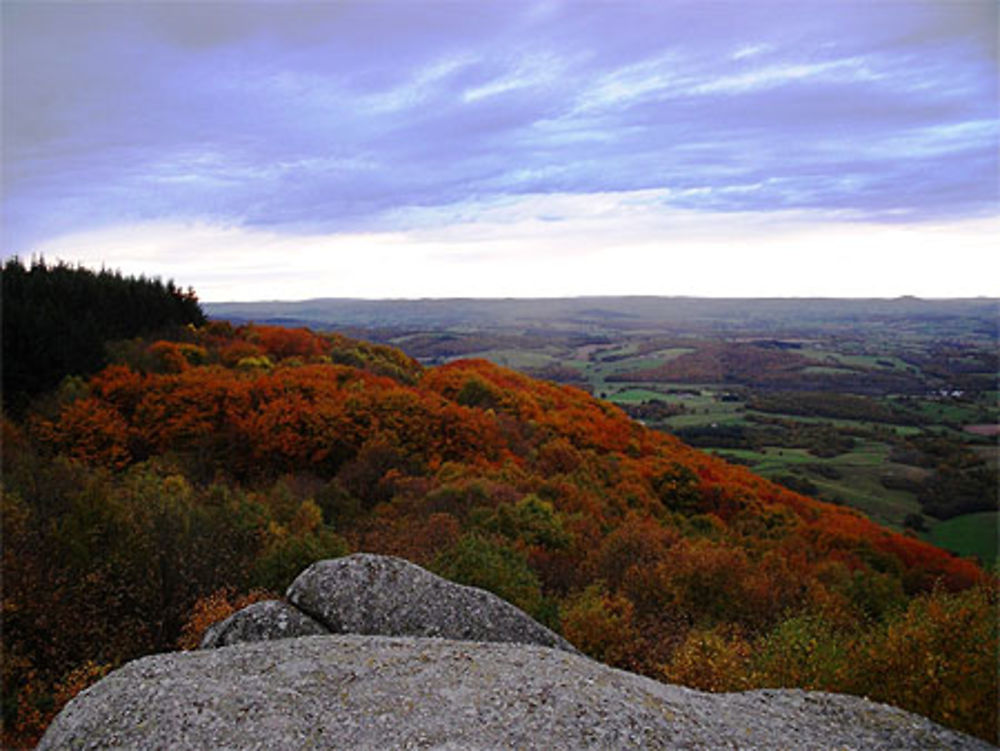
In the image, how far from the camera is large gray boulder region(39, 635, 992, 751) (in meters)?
7.82

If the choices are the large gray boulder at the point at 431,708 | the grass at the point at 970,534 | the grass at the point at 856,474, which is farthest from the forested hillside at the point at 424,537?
the grass at the point at 856,474

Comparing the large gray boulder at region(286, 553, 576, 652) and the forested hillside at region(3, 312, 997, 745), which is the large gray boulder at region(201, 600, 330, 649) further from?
the forested hillside at region(3, 312, 997, 745)

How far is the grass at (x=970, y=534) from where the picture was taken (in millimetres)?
47688

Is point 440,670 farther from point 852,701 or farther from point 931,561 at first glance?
point 931,561

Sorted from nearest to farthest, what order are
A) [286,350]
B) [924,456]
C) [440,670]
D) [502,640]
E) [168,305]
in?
[440,670]
[502,640]
[168,305]
[286,350]
[924,456]

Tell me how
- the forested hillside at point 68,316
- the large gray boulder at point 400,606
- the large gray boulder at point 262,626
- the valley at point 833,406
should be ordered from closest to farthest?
the large gray boulder at point 262,626
the large gray boulder at point 400,606
the forested hillside at point 68,316
the valley at point 833,406

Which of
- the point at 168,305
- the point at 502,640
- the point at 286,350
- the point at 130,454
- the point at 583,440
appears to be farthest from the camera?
the point at 286,350

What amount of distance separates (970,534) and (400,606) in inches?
2263

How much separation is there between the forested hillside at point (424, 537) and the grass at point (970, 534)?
15.4 m

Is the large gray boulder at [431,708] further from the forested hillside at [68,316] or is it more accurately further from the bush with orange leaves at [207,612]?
the forested hillside at [68,316]

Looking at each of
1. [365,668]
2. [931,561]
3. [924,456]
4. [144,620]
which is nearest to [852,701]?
[365,668]

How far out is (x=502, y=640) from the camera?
11.7 meters

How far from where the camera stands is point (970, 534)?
169 ft

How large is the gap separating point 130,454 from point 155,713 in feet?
70.0
